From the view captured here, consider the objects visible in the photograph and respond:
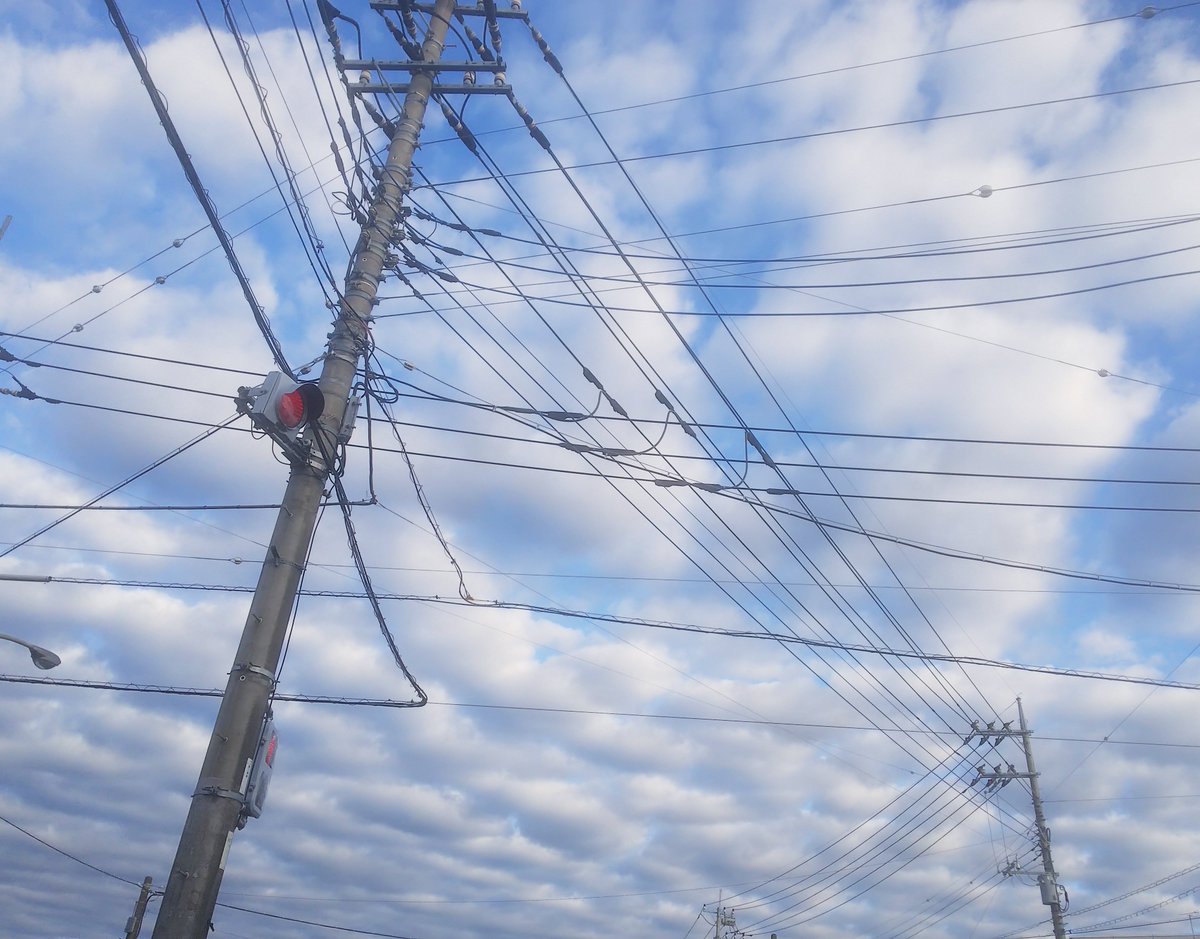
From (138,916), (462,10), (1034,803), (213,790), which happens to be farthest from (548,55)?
(138,916)

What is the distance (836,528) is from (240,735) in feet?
25.9

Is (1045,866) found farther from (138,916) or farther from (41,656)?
(138,916)

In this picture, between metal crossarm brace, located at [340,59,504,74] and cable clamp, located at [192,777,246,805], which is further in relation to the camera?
metal crossarm brace, located at [340,59,504,74]

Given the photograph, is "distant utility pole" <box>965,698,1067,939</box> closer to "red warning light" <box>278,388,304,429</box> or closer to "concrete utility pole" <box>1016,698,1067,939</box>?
"concrete utility pole" <box>1016,698,1067,939</box>

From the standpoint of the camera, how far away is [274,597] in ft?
29.6

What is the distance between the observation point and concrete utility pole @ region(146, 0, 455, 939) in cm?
793

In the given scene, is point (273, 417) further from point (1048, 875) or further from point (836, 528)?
point (1048, 875)

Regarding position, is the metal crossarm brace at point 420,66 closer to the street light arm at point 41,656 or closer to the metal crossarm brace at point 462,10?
the metal crossarm brace at point 462,10

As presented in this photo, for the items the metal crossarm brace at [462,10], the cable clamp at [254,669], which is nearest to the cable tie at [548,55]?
the metal crossarm brace at [462,10]

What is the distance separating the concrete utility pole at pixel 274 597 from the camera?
7930mm

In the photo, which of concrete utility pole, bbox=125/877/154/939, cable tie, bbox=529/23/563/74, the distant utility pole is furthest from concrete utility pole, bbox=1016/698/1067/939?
concrete utility pole, bbox=125/877/154/939

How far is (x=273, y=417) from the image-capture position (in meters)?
9.15

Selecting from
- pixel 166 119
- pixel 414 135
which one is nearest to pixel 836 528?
pixel 414 135

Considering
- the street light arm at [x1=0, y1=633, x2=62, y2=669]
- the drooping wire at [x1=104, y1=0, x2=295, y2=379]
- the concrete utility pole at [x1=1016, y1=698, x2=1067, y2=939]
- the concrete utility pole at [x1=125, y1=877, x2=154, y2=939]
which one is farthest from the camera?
the concrete utility pole at [x1=125, y1=877, x2=154, y2=939]
